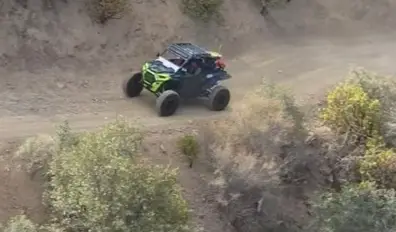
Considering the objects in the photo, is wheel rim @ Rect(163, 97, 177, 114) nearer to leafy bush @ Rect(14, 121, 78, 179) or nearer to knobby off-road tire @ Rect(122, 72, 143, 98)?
knobby off-road tire @ Rect(122, 72, 143, 98)

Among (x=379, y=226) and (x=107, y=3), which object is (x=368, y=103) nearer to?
(x=379, y=226)

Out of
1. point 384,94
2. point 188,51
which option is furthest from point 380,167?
point 188,51

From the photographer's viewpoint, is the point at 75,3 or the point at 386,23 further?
the point at 386,23

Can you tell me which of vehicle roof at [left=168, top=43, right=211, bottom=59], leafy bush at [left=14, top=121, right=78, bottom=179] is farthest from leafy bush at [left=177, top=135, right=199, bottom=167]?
leafy bush at [left=14, top=121, right=78, bottom=179]

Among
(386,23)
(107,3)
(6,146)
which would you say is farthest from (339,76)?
(6,146)

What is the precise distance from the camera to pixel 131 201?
16609 millimetres

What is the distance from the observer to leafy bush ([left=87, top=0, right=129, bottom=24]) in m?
25.1

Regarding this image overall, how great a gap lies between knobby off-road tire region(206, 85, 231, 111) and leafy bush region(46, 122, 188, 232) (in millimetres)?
6105

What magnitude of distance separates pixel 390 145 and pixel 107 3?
33.8ft

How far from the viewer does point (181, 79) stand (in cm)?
2292

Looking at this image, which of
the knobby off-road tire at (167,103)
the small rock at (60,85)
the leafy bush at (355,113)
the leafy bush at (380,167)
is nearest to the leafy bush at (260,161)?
the leafy bush at (355,113)

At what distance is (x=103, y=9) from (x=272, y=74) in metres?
6.18

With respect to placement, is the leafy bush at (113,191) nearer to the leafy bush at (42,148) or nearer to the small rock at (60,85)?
the leafy bush at (42,148)

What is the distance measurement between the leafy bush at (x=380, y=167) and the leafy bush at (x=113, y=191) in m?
5.69
